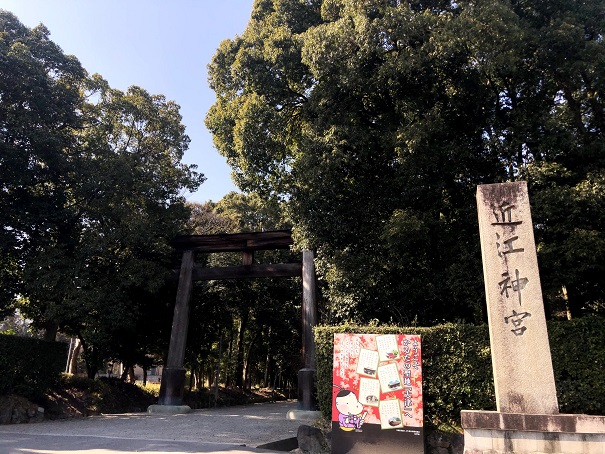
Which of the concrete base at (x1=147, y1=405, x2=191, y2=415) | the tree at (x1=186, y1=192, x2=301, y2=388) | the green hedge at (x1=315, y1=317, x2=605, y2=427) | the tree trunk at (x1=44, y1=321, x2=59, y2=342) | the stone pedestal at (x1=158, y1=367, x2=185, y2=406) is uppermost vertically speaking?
the tree at (x1=186, y1=192, x2=301, y2=388)

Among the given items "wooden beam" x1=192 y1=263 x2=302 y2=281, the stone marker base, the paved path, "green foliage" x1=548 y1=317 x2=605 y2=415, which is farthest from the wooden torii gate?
the stone marker base

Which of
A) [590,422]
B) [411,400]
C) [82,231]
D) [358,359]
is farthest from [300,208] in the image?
[82,231]

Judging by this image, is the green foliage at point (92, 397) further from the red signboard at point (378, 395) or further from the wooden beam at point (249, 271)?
the red signboard at point (378, 395)

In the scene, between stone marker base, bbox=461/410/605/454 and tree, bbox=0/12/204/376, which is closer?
stone marker base, bbox=461/410/605/454

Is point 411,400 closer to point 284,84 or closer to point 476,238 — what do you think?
point 476,238

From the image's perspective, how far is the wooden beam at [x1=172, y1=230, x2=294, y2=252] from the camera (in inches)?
573

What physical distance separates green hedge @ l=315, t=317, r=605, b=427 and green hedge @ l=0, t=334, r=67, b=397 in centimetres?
964

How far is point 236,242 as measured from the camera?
50.0ft

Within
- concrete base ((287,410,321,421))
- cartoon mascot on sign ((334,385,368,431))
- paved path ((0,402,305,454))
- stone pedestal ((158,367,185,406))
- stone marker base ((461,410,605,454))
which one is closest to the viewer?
stone marker base ((461,410,605,454))

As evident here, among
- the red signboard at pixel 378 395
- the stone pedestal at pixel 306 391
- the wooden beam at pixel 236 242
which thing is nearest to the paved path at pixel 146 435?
the stone pedestal at pixel 306 391

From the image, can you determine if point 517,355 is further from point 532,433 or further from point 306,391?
point 306,391

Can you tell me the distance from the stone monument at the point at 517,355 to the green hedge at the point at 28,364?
1125 cm

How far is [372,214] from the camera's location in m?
9.90

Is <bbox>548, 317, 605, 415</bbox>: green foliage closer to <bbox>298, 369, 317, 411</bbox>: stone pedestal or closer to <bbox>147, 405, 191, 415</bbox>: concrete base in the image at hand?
<bbox>298, 369, 317, 411</bbox>: stone pedestal
